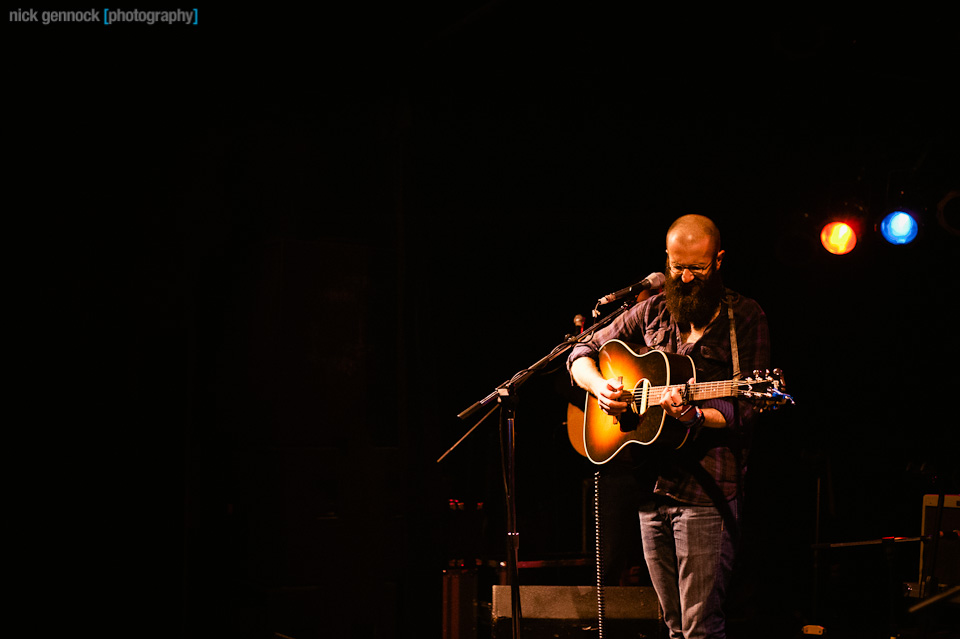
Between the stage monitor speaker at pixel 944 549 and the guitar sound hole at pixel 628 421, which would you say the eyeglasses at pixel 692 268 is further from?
the stage monitor speaker at pixel 944 549

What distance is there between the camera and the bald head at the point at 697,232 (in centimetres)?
327

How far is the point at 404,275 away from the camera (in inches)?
182

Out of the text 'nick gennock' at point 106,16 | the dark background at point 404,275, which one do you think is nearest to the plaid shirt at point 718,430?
the dark background at point 404,275

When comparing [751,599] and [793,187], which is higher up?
[793,187]

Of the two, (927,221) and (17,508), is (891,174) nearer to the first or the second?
(927,221)

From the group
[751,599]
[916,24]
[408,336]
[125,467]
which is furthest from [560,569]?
[916,24]

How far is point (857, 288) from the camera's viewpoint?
640cm

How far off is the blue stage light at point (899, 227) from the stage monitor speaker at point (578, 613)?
3199 mm

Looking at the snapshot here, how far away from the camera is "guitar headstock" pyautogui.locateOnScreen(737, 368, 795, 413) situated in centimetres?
296

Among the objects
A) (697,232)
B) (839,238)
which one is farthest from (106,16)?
(839,238)

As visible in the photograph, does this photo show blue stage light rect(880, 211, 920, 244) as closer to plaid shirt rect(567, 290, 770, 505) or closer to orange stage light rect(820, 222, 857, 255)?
orange stage light rect(820, 222, 857, 255)

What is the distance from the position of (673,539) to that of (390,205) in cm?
242

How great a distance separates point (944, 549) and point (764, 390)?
11.1ft

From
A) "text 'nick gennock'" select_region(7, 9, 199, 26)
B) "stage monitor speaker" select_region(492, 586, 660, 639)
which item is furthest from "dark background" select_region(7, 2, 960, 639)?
"stage monitor speaker" select_region(492, 586, 660, 639)
